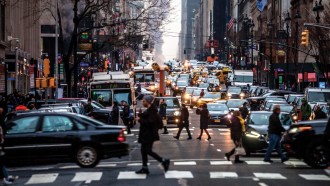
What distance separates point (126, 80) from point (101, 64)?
61.0 m

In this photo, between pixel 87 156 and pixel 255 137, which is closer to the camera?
pixel 87 156

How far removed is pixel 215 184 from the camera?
18250 mm

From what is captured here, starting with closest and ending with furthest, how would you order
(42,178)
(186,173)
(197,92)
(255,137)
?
(42,178) → (186,173) → (255,137) → (197,92)

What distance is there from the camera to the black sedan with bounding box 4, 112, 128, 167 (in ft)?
70.7

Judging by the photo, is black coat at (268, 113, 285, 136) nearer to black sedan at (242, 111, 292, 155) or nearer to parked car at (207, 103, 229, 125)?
black sedan at (242, 111, 292, 155)

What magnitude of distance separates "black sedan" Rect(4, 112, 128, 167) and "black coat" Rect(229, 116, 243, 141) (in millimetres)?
4483

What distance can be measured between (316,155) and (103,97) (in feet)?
86.6

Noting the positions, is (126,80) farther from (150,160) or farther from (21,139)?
(21,139)

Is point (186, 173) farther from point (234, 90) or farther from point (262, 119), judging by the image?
point (234, 90)

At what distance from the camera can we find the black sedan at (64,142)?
70.7 feet

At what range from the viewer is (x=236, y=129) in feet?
82.4

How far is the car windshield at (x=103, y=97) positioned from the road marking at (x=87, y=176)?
26382 mm

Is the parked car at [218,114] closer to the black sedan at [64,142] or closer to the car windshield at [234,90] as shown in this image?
the car windshield at [234,90]

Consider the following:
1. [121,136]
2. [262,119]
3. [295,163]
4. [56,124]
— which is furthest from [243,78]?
[121,136]
